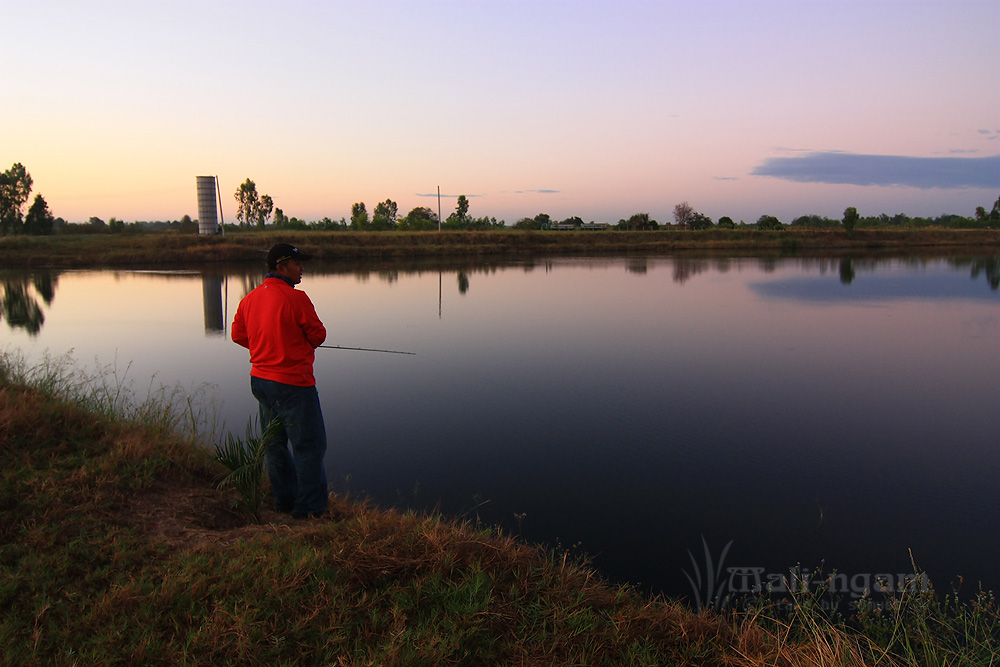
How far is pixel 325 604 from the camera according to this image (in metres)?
2.94

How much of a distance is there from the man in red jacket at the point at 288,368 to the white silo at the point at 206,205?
171 ft

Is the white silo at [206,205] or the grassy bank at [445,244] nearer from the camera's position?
the grassy bank at [445,244]

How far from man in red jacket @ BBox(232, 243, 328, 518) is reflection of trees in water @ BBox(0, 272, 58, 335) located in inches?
512

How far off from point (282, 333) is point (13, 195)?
69.0 m

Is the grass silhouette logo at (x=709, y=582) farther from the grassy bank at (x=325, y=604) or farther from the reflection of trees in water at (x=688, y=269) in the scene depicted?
the reflection of trees in water at (x=688, y=269)

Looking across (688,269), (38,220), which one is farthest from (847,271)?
(38,220)

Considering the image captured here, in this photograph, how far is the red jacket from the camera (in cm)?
405

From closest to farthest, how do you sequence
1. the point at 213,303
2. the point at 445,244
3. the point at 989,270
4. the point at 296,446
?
the point at 296,446
the point at 213,303
the point at 989,270
the point at 445,244

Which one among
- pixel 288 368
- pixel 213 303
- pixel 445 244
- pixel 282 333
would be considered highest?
pixel 445 244

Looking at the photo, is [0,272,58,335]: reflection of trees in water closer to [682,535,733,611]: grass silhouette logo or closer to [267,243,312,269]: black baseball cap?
[267,243,312,269]: black baseball cap

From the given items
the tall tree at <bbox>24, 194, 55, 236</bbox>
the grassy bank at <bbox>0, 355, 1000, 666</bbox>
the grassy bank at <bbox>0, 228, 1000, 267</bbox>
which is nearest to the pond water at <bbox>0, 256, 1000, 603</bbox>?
the grassy bank at <bbox>0, 355, 1000, 666</bbox>

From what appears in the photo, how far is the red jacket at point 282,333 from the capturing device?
13.3 feet

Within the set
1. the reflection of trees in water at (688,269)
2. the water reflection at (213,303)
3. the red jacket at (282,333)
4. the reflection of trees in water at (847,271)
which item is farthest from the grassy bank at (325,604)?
the reflection of trees in water at (847,271)

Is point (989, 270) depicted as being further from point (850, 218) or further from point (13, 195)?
point (13, 195)
